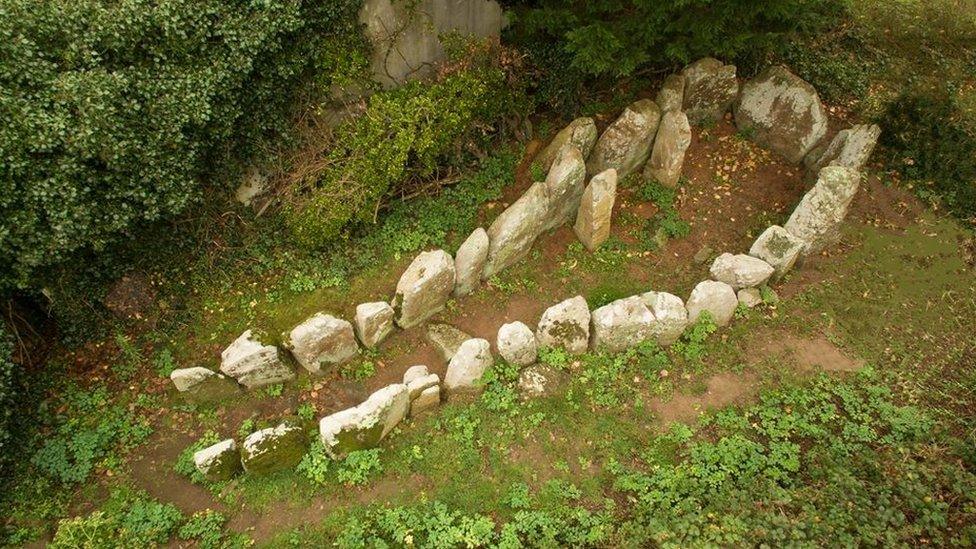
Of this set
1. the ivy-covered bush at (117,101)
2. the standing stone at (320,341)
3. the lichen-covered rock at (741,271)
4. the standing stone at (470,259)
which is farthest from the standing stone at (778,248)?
the ivy-covered bush at (117,101)

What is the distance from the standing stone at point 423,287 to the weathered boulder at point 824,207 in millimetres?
5323

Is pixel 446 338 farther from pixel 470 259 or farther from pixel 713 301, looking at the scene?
pixel 713 301

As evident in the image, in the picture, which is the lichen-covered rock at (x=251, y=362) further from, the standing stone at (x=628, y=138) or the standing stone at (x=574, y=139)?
the standing stone at (x=628, y=138)

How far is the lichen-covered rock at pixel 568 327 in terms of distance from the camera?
823cm

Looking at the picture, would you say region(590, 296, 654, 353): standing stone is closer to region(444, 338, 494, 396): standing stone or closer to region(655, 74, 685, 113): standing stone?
region(444, 338, 494, 396): standing stone

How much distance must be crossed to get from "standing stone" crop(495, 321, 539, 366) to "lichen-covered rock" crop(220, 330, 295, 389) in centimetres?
294

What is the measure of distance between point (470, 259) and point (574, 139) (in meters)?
2.77

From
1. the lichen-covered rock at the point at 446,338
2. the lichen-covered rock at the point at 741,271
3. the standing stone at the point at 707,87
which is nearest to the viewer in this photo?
the lichen-covered rock at the point at 446,338

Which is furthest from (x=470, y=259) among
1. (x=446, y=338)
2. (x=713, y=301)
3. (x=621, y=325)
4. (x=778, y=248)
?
(x=778, y=248)

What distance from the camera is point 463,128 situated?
9289mm

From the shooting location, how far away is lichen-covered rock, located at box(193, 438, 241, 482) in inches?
283

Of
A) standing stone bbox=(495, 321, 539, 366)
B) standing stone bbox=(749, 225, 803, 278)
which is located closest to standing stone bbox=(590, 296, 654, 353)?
standing stone bbox=(495, 321, 539, 366)

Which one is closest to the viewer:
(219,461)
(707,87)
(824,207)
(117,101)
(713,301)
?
(117,101)

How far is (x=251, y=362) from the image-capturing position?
26.1 ft
